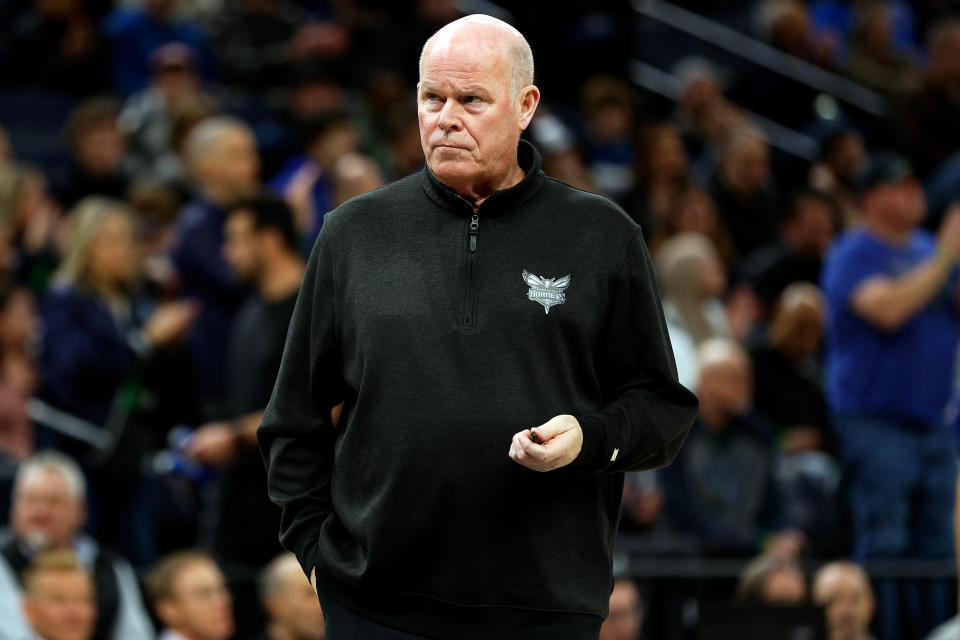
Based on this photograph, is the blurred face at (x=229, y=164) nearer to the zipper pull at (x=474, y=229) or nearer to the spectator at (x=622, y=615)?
the spectator at (x=622, y=615)

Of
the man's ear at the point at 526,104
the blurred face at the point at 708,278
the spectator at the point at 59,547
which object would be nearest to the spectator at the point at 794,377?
the blurred face at the point at 708,278

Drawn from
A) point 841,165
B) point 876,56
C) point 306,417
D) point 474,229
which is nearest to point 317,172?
point 841,165

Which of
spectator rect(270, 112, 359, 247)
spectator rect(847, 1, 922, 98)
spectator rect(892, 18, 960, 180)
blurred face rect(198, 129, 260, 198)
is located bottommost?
spectator rect(847, 1, 922, 98)

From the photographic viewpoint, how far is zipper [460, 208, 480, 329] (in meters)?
2.74

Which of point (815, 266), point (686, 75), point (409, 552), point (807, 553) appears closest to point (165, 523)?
point (807, 553)

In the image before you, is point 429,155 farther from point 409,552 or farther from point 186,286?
point 186,286

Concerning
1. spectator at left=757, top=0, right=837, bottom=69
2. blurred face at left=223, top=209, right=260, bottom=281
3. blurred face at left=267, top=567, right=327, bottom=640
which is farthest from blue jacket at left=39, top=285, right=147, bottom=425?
spectator at left=757, top=0, right=837, bottom=69

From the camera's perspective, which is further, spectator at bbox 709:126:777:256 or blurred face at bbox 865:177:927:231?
spectator at bbox 709:126:777:256

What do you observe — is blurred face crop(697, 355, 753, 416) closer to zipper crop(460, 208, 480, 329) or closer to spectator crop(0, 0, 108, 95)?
zipper crop(460, 208, 480, 329)

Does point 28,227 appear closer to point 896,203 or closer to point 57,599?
point 57,599

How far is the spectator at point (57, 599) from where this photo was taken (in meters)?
6.12

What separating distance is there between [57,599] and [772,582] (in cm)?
289

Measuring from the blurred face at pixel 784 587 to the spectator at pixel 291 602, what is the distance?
6.18 ft

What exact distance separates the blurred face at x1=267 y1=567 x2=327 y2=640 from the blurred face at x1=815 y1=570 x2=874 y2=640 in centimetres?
208
